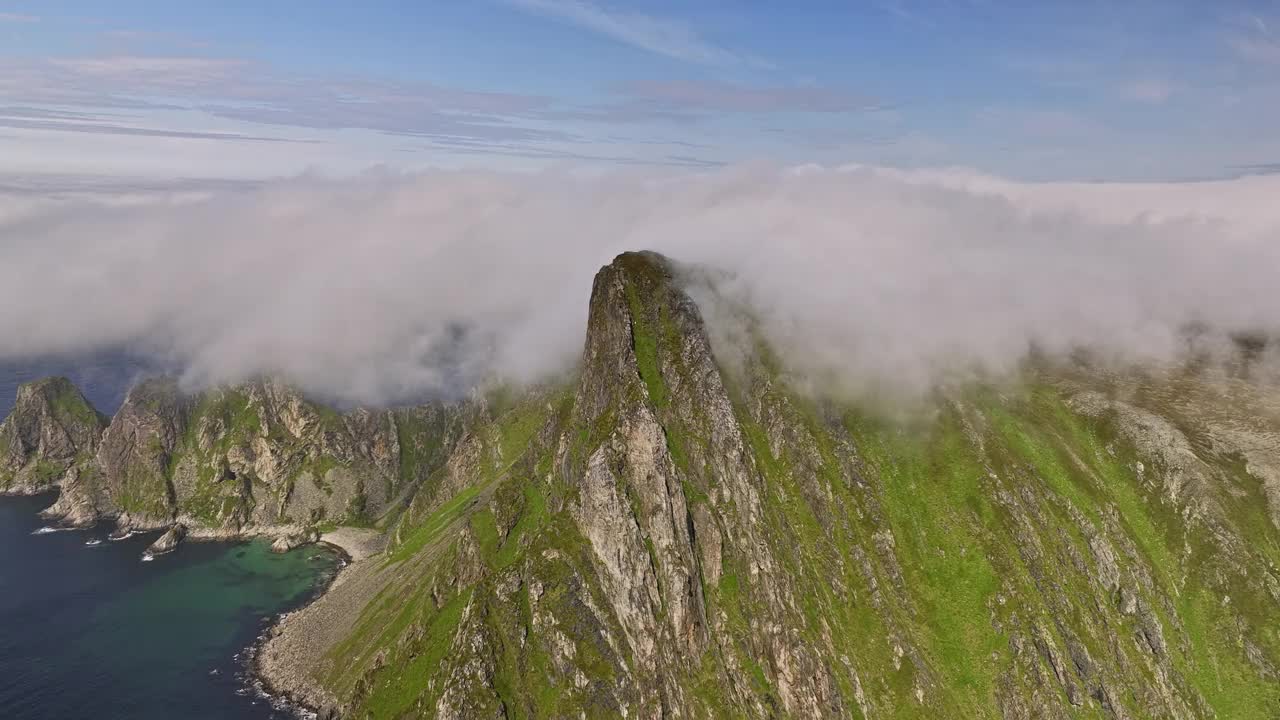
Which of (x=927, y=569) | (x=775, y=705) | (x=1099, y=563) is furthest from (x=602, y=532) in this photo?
(x=1099, y=563)

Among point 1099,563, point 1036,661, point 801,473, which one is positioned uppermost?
point 801,473

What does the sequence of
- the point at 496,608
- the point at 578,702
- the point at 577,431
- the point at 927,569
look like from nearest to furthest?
the point at 578,702
the point at 496,608
the point at 927,569
the point at 577,431

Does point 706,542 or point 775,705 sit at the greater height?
point 706,542

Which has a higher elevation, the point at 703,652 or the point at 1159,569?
the point at 1159,569

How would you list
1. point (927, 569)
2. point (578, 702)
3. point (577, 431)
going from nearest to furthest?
point (578, 702), point (927, 569), point (577, 431)

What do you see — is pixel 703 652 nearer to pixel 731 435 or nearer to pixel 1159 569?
pixel 731 435

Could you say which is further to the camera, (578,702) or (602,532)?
(602,532)

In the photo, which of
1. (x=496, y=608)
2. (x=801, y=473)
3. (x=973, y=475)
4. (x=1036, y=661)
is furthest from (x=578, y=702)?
(x=973, y=475)

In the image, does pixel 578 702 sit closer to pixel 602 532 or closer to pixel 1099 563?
pixel 602 532

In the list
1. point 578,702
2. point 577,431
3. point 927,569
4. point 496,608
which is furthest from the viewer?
point 577,431
